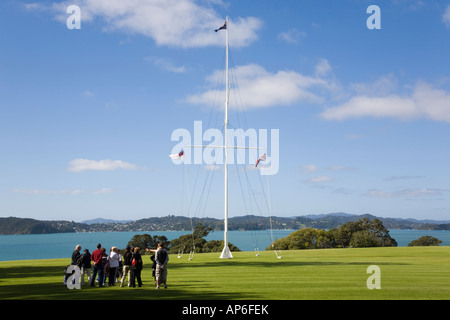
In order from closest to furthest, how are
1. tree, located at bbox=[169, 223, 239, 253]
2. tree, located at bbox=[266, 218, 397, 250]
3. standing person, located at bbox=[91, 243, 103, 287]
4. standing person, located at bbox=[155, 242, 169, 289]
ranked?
standing person, located at bbox=[155, 242, 169, 289]
standing person, located at bbox=[91, 243, 103, 287]
tree, located at bbox=[266, 218, 397, 250]
tree, located at bbox=[169, 223, 239, 253]

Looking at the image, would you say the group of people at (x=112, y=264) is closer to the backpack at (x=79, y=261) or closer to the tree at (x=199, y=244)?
the backpack at (x=79, y=261)

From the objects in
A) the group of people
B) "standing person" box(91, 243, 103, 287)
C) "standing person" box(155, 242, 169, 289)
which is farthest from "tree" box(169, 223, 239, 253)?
"standing person" box(155, 242, 169, 289)

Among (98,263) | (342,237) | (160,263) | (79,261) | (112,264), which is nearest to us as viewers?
(160,263)

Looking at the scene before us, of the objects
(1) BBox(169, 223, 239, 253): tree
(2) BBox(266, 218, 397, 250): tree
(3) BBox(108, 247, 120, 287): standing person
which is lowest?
(1) BBox(169, 223, 239, 253): tree

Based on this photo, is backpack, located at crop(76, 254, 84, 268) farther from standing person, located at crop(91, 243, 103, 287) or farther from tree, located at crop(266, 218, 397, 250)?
tree, located at crop(266, 218, 397, 250)

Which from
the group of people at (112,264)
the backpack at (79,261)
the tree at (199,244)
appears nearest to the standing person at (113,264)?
the group of people at (112,264)

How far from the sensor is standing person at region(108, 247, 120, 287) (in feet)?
66.9

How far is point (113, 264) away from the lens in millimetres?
20438

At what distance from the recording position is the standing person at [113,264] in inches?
803

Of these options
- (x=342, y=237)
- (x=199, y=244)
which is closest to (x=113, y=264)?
(x=199, y=244)

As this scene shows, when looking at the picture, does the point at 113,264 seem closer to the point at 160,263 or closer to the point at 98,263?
the point at 98,263
